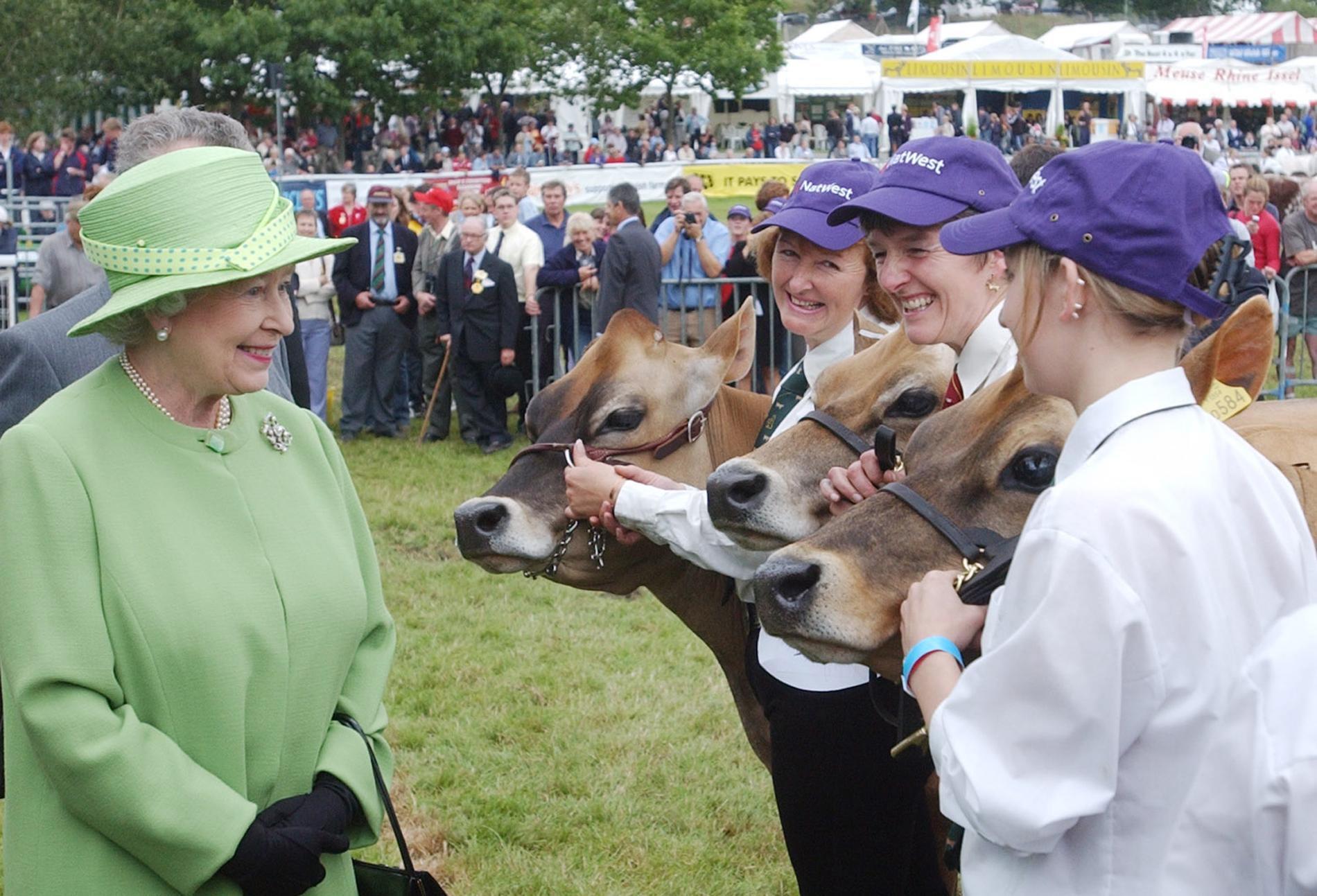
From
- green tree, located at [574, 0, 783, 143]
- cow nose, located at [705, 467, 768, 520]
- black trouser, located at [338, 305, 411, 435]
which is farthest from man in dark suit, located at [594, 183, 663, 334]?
green tree, located at [574, 0, 783, 143]

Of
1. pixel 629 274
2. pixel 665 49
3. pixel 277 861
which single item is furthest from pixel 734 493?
pixel 665 49

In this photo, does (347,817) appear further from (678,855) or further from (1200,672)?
(678,855)

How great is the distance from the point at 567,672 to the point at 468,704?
0.62 m

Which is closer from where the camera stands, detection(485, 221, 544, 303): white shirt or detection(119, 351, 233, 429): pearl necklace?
detection(119, 351, 233, 429): pearl necklace

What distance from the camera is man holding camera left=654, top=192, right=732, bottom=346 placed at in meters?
12.2

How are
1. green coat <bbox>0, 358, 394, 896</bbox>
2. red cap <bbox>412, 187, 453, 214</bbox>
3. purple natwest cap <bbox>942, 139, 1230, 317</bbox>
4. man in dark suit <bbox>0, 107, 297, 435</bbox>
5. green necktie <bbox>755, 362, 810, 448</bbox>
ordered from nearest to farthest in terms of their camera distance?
purple natwest cap <bbox>942, 139, 1230, 317</bbox> → green coat <bbox>0, 358, 394, 896</bbox> → man in dark suit <bbox>0, 107, 297, 435</bbox> → green necktie <bbox>755, 362, 810, 448</bbox> → red cap <bbox>412, 187, 453, 214</bbox>

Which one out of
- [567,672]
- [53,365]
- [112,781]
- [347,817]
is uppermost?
[53,365]

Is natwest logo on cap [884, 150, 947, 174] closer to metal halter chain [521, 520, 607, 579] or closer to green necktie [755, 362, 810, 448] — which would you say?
green necktie [755, 362, 810, 448]

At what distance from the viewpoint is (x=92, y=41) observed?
139 feet

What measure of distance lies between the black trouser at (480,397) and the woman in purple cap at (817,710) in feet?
31.6

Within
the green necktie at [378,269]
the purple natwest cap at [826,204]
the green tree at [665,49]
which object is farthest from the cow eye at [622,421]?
→ the green tree at [665,49]

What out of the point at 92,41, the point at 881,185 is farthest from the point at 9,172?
the point at 881,185

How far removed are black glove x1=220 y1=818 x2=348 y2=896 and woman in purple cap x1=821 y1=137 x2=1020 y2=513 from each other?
123cm

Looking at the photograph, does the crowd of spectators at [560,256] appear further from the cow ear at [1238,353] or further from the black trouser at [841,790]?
the cow ear at [1238,353]
